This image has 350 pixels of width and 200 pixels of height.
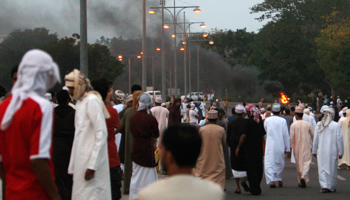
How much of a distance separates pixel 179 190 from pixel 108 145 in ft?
15.8

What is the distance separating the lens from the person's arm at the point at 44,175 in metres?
3.90

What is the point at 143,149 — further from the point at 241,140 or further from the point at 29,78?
the point at 29,78

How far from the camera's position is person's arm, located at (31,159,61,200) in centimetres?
390

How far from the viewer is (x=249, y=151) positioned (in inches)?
465

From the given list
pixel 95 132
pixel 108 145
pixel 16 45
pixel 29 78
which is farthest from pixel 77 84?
pixel 16 45

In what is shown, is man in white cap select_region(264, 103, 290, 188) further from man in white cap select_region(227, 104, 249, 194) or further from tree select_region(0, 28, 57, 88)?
tree select_region(0, 28, 57, 88)

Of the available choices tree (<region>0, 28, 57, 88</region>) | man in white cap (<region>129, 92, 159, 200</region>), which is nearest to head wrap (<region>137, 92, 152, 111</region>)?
man in white cap (<region>129, 92, 159, 200</region>)

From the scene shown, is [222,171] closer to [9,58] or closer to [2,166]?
[2,166]

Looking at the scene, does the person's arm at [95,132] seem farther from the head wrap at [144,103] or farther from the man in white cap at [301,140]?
the man in white cap at [301,140]

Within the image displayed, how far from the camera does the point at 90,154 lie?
20.1 feet

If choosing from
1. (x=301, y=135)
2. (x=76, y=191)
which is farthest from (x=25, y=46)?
(x=76, y=191)

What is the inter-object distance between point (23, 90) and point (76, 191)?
8.15 feet

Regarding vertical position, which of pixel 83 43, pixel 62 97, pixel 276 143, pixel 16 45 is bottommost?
pixel 276 143

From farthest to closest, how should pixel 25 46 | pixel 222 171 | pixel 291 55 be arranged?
pixel 291 55, pixel 25 46, pixel 222 171
